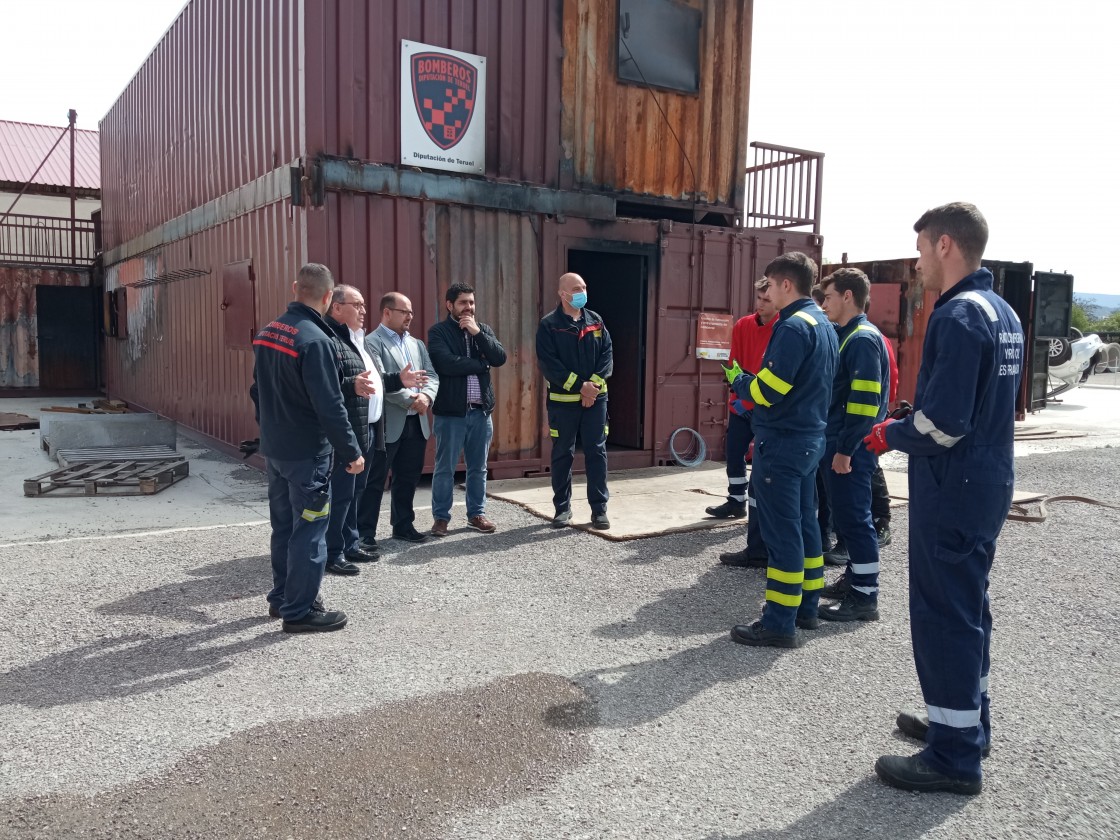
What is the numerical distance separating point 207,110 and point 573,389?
686 centimetres

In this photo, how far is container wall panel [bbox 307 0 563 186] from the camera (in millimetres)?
7535

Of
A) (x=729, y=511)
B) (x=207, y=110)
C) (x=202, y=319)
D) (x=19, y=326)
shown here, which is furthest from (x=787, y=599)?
(x=19, y=326)

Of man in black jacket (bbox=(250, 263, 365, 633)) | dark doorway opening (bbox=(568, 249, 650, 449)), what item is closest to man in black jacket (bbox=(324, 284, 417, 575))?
man in black jacket (bbox=(250, 263, 365, 633))

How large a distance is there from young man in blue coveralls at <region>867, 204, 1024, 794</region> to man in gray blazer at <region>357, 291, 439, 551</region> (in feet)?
12.0

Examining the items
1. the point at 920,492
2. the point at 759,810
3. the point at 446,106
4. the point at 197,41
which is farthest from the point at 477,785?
the point at 197,41

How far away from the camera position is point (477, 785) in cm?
287

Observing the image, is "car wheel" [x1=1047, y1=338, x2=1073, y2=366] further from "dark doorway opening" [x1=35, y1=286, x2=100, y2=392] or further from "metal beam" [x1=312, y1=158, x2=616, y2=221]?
"dark doorway opening" [x1=35, y1=286, x2=100, y2=392]

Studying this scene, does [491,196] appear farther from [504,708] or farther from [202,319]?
[504,708]

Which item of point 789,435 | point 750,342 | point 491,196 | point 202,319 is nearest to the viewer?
point 789,435

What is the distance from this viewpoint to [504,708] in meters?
3.46

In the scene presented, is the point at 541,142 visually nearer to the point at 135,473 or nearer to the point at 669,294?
the point at 669,294

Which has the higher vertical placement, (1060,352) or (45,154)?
(45,154)

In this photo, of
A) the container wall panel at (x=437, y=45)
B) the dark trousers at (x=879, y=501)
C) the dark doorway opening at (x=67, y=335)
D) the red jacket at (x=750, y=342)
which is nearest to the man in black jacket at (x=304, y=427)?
the red jacket at (x=750, y=342)

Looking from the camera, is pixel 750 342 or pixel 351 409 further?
pixel 750 342
